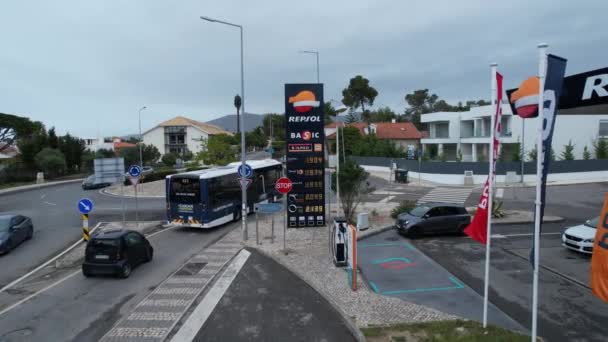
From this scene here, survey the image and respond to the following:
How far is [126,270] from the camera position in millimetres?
12484

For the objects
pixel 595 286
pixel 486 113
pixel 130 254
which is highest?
pixel 486 113

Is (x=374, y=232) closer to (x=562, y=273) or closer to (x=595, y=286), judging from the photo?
(x=562, y=273)

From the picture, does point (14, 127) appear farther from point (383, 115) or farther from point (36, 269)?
point (383, 115)

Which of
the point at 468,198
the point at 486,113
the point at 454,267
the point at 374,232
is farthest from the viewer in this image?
the point at 486,113

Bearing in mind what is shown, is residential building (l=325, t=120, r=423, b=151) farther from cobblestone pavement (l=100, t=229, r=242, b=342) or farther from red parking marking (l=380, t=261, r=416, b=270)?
cobblestone pavement (l=100, t=229, r=242, b=342)

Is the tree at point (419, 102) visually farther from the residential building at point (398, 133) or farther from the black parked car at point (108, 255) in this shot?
the black parked car at point (108, 255)

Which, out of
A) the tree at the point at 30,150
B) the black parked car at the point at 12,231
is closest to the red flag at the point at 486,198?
the black parked car at the point at 12,231

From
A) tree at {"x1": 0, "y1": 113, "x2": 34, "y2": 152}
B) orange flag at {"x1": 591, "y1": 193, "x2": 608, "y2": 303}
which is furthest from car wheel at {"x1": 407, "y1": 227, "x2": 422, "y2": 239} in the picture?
tree at {"x1": 0, "y1": 113, "x2": 34, "y2": 152}

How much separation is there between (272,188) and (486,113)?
30490mm

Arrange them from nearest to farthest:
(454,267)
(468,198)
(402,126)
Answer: (454,267) < (468,198) < (402,126)

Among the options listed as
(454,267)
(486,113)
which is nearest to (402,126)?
(486,113)

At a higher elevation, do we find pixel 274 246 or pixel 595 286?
pixel 595 286

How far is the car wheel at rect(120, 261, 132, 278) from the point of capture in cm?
1227

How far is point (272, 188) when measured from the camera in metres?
27.0
